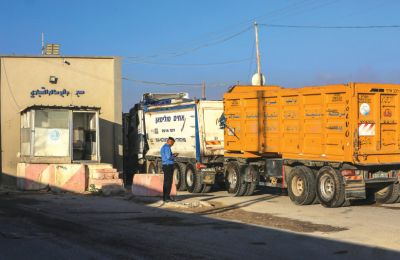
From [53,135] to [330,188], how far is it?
11726 mm

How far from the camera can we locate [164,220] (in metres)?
12.6

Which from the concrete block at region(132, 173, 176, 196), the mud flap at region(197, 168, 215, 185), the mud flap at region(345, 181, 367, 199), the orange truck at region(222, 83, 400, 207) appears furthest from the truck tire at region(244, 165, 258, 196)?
the mud flap at region(345, 181, 367, 199)

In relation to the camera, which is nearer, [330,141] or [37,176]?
[330,141]

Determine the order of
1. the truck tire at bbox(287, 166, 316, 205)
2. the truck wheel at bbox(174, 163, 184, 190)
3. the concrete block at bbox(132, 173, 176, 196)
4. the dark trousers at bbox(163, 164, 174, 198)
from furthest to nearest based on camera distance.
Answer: the truck wheel at bbox(174, 163, 184, 190) < the concrete block at bbox(132, 173, 176, 196) < the dark trousers at bbox(163, 164, 174, 198) < the truck tire at bbox(287, 166, 316, 205)

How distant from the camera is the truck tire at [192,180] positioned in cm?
2059

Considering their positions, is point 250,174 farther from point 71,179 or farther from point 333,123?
point 71,179

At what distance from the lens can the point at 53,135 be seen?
72.5 ft

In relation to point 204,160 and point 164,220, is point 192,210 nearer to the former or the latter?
point 164,220

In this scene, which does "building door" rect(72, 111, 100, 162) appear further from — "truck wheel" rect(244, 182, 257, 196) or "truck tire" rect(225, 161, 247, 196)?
"truck wheel" rect(244, 182, 257, 196)

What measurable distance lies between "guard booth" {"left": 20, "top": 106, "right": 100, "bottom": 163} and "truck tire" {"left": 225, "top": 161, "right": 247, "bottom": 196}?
6.12m

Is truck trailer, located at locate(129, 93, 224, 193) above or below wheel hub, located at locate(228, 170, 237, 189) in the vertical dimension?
above

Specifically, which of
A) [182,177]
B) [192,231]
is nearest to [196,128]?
[182,177]

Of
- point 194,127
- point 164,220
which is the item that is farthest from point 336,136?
point 194,127

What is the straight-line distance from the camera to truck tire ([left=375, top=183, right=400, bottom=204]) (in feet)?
51.9
